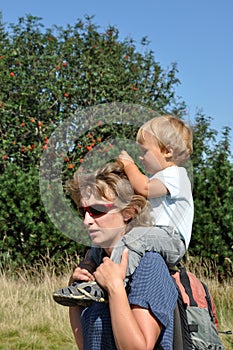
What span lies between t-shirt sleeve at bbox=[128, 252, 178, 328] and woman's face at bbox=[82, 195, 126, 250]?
0.13 meters

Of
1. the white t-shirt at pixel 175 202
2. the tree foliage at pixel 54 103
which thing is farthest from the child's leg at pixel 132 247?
the tree foliage at pixel 54 103

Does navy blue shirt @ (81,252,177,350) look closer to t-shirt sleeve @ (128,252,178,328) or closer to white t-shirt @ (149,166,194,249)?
t-shirt sleeve @ (128,252,178,328)

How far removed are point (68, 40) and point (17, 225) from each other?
3213mm

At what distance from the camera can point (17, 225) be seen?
7551 millimetres

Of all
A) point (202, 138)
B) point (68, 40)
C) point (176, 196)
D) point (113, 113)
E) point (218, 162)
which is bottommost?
point (176, 196)

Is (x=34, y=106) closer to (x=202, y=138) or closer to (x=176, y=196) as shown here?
(x=202, y=138)

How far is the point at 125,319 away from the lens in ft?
5.40

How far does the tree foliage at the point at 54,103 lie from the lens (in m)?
7.40

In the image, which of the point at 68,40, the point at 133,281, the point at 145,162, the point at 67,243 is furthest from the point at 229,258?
the point at 133,281

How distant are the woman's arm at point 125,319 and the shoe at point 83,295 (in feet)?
0.10

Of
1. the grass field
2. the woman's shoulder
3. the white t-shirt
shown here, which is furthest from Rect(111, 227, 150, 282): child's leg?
the grass field

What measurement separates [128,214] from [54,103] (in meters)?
6.97

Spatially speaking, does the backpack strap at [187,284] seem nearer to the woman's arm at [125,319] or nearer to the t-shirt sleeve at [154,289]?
the t-shirt sleeve at [154,289]

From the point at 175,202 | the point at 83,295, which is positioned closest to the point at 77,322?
the point at 83,295
